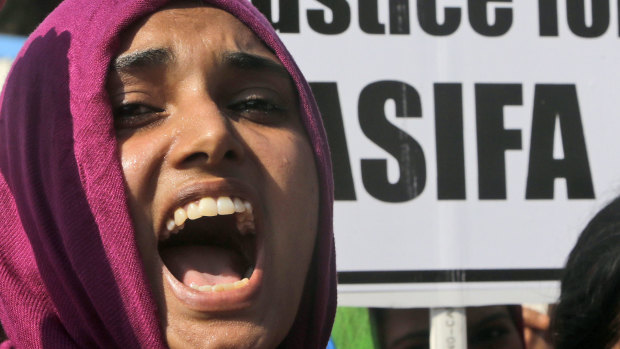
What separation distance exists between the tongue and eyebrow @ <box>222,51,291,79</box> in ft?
1.04

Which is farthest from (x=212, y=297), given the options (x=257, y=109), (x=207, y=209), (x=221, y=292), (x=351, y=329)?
(x=351, y=329)

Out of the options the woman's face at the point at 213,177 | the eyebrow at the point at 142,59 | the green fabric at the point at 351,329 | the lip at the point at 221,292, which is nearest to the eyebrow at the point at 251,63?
the woman's face at the point at 213,177

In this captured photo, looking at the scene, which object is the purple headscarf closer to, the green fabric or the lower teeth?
the lower teeth

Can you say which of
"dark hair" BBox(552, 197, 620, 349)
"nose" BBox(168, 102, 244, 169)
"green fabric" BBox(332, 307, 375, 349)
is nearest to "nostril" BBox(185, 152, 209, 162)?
"nose" BBox(168, 102, 244, 169)

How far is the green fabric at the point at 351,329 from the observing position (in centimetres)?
275

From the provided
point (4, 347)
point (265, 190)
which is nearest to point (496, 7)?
point (265, 190)

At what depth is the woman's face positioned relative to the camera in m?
1.74

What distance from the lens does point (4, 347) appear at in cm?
193

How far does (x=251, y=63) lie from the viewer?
190cm

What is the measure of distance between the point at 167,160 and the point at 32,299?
0.32 meters

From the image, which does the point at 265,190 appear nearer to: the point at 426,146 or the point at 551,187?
the point at 426,146

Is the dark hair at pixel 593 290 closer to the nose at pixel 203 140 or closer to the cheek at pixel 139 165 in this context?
the nose at pixel 203 140

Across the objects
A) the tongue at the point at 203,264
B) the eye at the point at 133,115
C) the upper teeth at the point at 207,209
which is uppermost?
the eye at the point at 133,115

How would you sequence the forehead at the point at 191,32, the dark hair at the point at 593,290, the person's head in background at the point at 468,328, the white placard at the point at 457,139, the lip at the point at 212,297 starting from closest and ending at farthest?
the lip at the point at 212,297, the forehead at the point at 191,32, the dark hair at the point at 593,290, the white placard at the point at 457,139, the person's head in background at the point at 468,328
